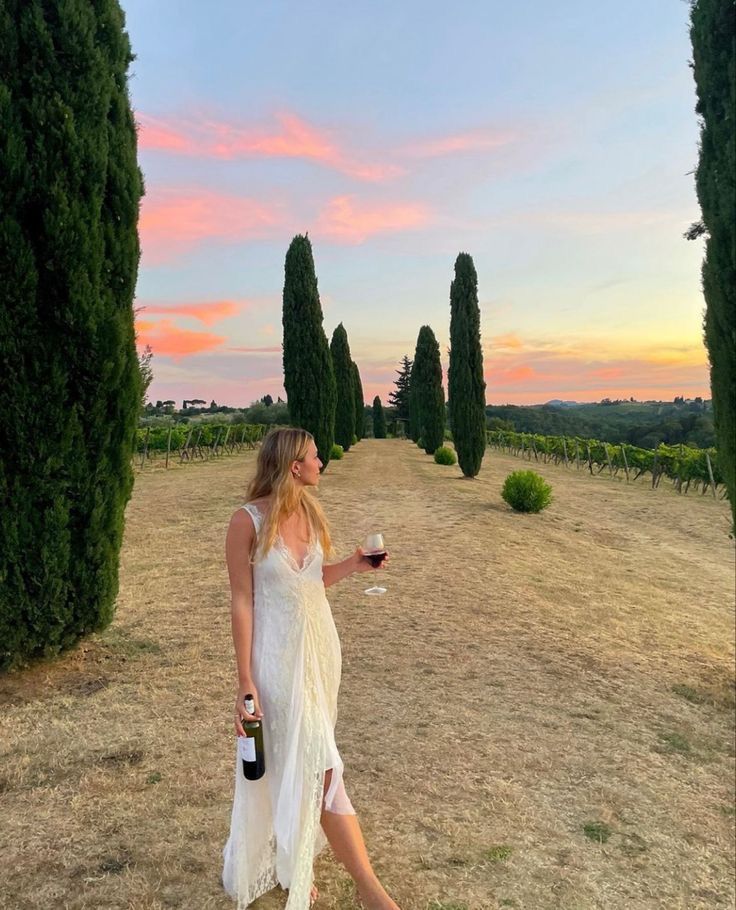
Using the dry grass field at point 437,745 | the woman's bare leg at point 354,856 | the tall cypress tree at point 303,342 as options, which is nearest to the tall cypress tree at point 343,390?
the tall cypress tree at point 303,342

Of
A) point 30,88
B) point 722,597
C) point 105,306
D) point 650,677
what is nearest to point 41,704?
point 105,306

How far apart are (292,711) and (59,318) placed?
11.6ft

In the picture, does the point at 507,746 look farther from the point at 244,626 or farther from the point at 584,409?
the point at 584,409

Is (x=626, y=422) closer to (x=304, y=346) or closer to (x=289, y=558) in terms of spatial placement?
(x=304, y=346)

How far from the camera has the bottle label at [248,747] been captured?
2.20 metres

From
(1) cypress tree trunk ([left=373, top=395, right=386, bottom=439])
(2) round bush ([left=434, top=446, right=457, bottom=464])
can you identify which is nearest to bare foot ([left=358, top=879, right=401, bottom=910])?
(2) round bush ([left=434, top=446, right=457, bottom=464])

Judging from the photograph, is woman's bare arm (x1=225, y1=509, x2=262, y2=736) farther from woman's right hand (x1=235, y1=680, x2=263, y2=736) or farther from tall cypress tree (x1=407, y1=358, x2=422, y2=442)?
tall cypress tree (x1=407, y1=358, x2=422, y2=442)

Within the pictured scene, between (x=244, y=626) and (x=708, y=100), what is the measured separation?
18.3ft

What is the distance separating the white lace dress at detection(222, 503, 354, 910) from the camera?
2.23 metres

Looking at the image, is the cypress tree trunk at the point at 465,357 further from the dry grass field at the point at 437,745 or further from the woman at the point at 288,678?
the woman at the point at 288,678

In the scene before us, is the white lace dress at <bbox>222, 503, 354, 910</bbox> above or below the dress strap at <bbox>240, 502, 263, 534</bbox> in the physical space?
below

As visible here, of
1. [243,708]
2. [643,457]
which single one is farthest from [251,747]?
[643,457]

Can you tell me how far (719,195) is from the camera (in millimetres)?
4852

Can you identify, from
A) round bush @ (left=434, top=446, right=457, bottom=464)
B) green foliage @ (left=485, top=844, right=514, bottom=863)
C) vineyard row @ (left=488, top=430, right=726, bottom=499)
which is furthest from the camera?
round bush @ (left=434, top=446, right=457, bottom=464)
